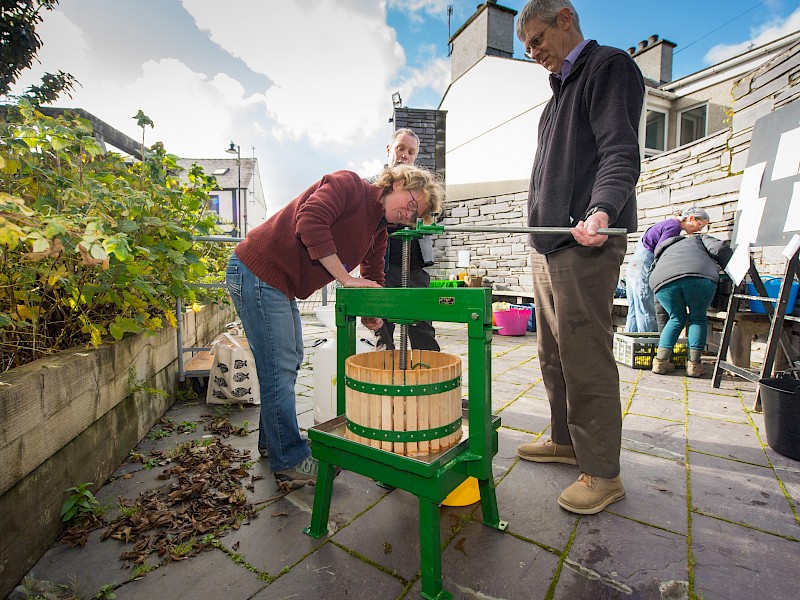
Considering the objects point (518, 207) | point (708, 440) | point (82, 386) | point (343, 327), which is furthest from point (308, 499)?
point (518, 207)

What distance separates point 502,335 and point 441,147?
6.49m

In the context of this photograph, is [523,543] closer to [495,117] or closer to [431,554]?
[431,554]

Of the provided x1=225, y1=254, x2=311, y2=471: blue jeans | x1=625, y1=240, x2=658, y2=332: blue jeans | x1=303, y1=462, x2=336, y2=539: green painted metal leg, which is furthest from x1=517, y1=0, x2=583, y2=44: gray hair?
x1=625, y1=240, x2=658, y2=332: blue jeans

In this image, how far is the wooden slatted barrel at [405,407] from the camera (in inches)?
58.5

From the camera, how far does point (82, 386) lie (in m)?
1.89

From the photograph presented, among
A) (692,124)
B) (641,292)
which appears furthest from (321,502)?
(692,124)

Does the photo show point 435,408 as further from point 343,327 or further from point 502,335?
point 502,335

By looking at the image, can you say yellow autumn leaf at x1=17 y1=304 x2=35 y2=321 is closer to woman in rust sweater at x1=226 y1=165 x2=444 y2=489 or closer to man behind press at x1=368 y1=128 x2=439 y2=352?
woman in rust sweater at x1=226 y1=165 x2=444 y2=489

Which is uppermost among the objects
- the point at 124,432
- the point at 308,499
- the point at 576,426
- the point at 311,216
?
the point at 311,216

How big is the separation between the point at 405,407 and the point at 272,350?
0.88 meters

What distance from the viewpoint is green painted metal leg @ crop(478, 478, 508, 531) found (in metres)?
1.74

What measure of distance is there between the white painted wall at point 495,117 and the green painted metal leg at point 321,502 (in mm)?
11030

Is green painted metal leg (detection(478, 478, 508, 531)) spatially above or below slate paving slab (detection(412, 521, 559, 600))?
above

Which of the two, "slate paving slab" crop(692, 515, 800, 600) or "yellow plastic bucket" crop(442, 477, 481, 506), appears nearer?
"slate paving slab" crop(692, 515, 800, 600)
